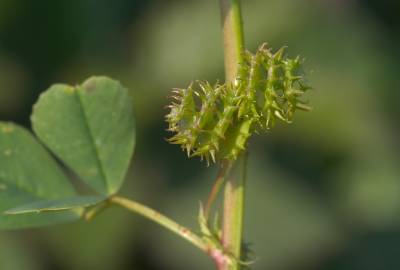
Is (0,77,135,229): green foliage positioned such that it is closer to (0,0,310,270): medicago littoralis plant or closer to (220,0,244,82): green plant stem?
(0,0,310,270): medicago littoralis plant

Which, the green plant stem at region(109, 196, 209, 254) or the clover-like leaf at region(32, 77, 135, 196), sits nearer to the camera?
the green plant stem at region(109, 196, 209, 254)

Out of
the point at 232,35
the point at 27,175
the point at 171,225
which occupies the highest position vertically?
the point at 232,35

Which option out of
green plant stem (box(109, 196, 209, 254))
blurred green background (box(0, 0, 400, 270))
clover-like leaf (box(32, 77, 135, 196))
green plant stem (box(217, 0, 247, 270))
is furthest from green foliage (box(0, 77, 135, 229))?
blurred green background (box(0, 0, 400, 270))

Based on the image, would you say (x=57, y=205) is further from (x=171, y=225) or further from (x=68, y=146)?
(x=68, y=146)

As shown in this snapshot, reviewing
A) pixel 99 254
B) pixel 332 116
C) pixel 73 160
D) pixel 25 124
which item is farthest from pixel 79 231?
pixel 73 160

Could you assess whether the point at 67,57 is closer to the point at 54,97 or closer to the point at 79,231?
the point at 79,231

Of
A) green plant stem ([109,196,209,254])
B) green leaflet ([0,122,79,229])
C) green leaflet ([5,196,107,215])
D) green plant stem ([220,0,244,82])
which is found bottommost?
green plant stem ([109,196,209,254])

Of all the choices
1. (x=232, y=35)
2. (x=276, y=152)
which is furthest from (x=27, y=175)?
(x=276, y=152)
